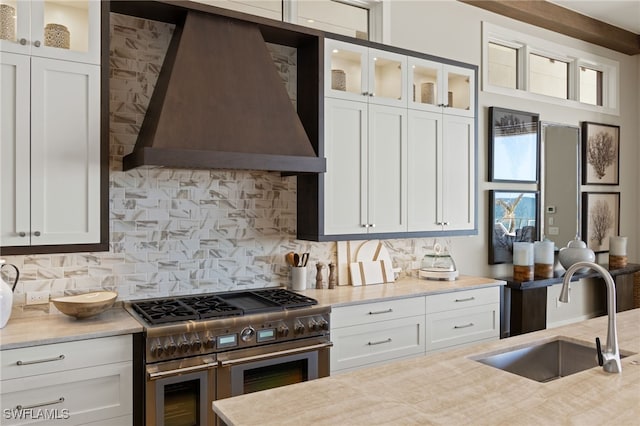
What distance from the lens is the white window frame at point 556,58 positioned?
15.8 feet

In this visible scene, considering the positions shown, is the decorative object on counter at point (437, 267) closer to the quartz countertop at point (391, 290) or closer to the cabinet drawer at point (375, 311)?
the quartz countertop at point (391, 290)

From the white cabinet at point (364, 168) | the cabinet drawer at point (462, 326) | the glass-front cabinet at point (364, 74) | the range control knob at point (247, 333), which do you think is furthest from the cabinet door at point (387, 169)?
the range control knob at point (247, 333)

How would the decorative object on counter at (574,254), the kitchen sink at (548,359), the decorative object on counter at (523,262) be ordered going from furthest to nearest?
the decorative object on counter at (574,254)
the decorative object on counter at (523,262)
the kitchen sink at (548,359)

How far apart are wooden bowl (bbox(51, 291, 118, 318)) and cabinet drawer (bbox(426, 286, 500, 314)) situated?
7.05 feet

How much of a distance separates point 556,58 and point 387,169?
305 cm

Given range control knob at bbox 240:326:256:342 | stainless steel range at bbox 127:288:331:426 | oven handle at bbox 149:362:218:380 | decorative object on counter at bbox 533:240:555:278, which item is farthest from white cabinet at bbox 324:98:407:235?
decorative object on counter at bbox 533:240:555:278

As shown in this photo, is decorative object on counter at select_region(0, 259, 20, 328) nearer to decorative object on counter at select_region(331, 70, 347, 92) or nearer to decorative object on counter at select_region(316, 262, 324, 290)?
decorative object on counter at select_region(316, 262, 324, 290)

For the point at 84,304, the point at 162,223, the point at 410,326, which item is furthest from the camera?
the point at 410,326

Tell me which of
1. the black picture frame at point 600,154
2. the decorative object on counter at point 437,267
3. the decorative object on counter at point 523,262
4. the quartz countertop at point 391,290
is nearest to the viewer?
the quartz countertop at point 391,290

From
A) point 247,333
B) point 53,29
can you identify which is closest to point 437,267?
point 247,333

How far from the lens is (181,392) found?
8.51ft

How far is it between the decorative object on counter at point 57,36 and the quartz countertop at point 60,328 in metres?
1.43

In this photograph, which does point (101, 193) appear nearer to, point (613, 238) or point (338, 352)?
point (338, 352)

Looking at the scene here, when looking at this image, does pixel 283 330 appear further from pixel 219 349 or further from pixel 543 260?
pixel 543 260
